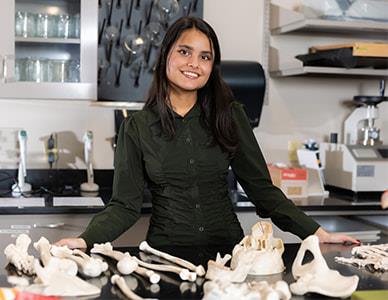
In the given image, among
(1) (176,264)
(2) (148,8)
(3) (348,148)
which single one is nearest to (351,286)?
(1) (176,264)

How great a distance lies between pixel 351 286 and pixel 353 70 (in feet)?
6.87

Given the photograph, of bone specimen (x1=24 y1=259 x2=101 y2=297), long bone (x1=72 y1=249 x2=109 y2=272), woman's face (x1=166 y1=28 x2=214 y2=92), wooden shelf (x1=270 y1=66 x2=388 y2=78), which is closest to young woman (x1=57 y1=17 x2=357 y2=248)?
woman's face (x1=166 y1=28 x2=214 y2=92)

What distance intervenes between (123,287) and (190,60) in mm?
868

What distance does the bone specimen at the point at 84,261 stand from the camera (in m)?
1.32

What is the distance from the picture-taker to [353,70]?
3.14 meters

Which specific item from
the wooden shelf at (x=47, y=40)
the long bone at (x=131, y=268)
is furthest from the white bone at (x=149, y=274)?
the wooden shelf at (x=47, y=40)

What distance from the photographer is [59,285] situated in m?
1.19

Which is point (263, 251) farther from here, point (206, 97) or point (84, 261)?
point (206, 97)

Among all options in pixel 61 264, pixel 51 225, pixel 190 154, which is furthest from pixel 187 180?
pixel 51 225

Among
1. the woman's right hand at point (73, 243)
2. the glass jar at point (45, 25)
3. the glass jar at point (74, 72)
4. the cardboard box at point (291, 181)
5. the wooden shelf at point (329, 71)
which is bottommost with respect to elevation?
the cardboard box at point (291, 181)

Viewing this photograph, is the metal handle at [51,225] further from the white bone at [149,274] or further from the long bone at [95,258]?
the white bone at [149,274]

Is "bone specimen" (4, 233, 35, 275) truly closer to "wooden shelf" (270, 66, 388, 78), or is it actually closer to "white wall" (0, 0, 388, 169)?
"white wall" (0, 0, 388, 169)

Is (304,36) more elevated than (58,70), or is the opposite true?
(304,36)

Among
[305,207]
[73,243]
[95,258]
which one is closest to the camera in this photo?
[95,258]
